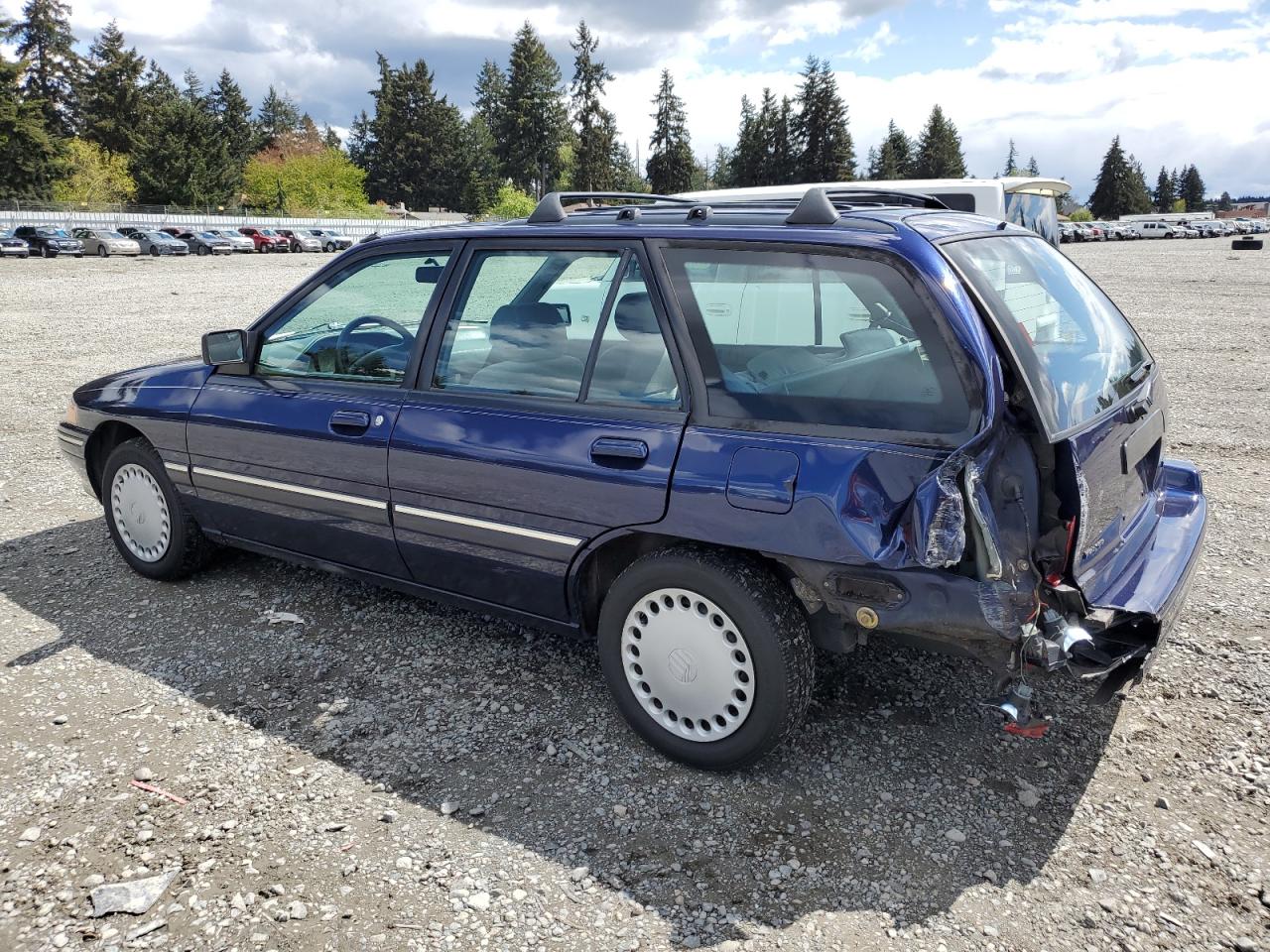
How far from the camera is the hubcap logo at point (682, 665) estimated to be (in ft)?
10.1

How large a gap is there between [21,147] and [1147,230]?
77.9m

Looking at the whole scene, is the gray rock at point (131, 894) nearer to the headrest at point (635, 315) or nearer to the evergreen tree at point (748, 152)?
the headrest at point (635, 315)

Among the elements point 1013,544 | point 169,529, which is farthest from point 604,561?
point 169,529

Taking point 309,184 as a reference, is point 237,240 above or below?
below

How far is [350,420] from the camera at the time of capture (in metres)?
3.79

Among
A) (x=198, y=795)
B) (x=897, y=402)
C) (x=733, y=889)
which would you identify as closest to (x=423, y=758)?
(x=198, y=795)

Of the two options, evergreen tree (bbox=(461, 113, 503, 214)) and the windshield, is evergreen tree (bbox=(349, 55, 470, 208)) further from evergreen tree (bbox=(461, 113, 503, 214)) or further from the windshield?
the windshield

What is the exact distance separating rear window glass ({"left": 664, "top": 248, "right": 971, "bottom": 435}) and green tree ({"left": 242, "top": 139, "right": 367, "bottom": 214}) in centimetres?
8092

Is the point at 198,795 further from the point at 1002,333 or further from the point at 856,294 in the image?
the point at 1002,333

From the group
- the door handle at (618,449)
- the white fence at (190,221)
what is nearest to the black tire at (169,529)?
the door handle at (618,449)

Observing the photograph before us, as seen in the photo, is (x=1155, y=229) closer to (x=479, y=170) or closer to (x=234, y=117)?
(x=479, y=170)

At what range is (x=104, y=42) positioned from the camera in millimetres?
80750

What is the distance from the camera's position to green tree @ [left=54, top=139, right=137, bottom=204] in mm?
66250

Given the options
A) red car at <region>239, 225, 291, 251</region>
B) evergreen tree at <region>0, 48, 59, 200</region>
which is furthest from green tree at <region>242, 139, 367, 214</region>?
red car at <region>239, 225, 291, 251</region>
